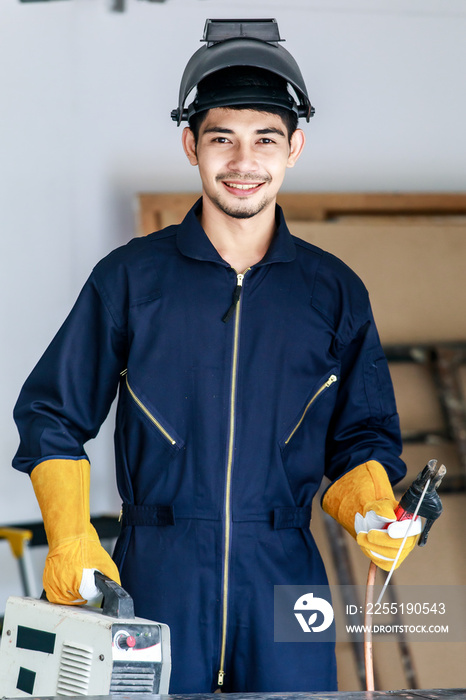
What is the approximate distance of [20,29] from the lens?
3.90 m

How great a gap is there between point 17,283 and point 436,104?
81.4 inches

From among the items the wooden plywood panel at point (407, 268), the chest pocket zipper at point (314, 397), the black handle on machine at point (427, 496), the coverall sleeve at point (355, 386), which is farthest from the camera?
the wooden plywood panel at point (407, 268)

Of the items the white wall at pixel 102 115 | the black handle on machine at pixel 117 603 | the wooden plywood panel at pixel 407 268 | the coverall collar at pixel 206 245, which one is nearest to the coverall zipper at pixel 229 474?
the coverall collar at pixel 206 245

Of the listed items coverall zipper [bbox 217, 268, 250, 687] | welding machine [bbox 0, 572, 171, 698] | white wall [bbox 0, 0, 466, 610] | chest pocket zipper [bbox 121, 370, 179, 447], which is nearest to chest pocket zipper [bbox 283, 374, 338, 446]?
coverall zipper [bbox 217, 268, 250, 687]

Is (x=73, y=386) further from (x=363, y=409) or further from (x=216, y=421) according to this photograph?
(x=363, y=409)

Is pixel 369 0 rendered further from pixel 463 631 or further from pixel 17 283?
pixel 463 631

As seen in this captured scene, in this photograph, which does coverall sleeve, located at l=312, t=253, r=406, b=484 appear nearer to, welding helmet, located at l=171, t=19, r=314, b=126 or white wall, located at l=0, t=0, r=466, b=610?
welding helmet, located at l=171, t=19, r=314, b=126

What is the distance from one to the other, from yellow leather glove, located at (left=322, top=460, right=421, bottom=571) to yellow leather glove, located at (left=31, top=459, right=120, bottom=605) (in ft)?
1.71

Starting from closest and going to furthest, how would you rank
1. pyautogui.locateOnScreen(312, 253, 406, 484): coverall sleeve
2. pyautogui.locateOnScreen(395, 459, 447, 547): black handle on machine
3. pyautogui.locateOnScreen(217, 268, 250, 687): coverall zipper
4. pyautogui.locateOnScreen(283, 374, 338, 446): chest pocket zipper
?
pyautogui.locateOnScreen(395, 459, 447, 547): black handle on machine
pyautogui.locateOnScreen(217, 268, 250, 687): coverall zipper
pyautogui.locateOnScreen(283, 374, 338, 446): chest pocket zipper
pyautogui.locateOnScreen(312, 253, 406, 484): coverall sleeve

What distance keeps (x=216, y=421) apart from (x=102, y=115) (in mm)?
2449

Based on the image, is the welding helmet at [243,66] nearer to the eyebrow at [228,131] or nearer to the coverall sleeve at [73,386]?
the eyebrow at [228,131]

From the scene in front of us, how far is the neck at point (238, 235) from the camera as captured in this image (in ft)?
6.74

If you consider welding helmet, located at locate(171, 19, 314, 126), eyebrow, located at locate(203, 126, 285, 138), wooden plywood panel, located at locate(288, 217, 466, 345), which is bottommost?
eyebrow, located at locate(203, 126, 285, 138)

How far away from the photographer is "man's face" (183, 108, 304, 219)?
1.96 m
